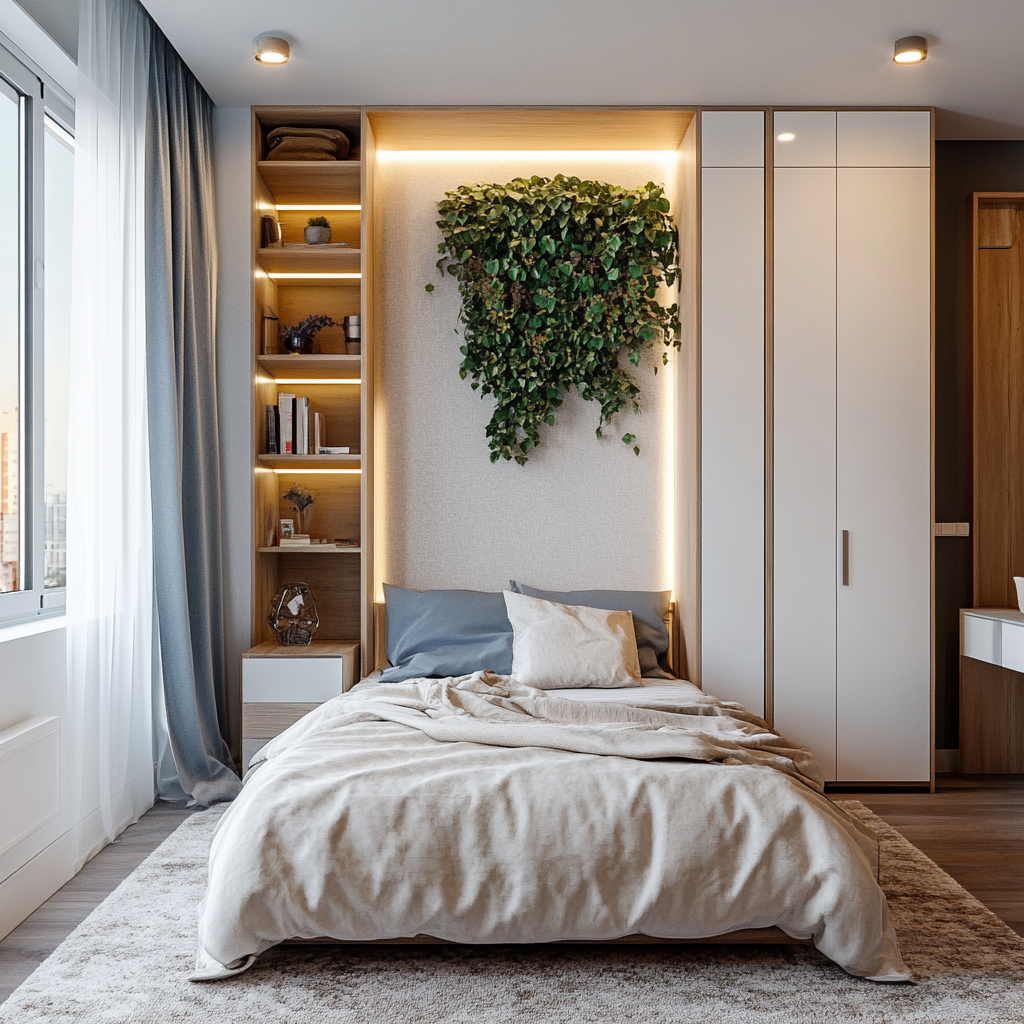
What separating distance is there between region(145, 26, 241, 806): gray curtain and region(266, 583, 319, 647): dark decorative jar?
0.78ft

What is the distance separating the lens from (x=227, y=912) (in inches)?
82.4

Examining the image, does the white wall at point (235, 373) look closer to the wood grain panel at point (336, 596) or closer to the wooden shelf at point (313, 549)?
the wooden shelf at point (313, 549)

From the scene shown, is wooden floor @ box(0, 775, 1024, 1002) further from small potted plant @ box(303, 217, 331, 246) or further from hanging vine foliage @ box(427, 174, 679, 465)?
small potted plant @ box(303, 217, 331, 246)

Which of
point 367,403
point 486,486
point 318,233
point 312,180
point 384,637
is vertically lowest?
point 384,637

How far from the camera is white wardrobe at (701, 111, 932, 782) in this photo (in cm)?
380

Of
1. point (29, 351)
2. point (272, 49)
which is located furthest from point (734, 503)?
point (29, 351)

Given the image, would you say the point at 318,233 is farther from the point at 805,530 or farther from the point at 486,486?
the point at 805,530

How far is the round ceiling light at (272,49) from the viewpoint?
328cm

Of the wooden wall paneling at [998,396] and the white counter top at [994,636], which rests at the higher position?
the wooden wall paneling at [998,396]

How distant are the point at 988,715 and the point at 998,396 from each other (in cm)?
139

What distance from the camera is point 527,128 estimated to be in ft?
12.9

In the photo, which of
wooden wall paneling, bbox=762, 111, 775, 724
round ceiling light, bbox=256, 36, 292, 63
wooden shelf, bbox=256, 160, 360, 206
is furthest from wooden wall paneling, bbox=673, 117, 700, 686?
round ceiling light, bbox=256, 36, 292, 63

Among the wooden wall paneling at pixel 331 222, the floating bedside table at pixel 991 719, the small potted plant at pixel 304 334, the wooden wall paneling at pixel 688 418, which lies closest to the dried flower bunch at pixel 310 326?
the small potted plant at pixel 304 334

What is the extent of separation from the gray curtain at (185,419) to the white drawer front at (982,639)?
299cm
